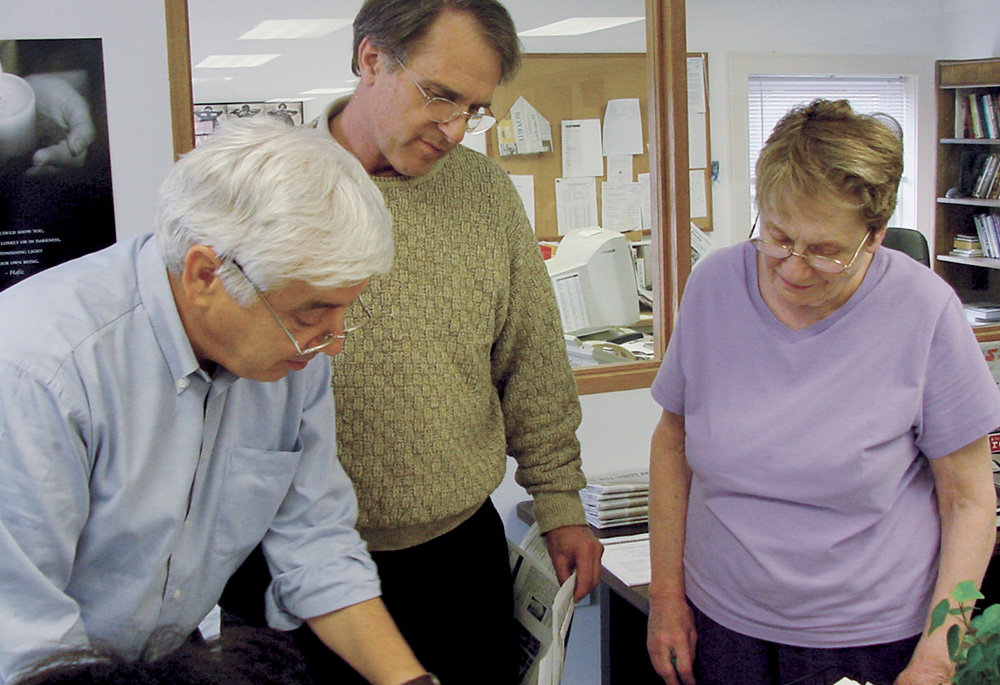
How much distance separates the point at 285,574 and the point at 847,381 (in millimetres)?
850

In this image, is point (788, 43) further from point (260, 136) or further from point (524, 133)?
point (260, 136)

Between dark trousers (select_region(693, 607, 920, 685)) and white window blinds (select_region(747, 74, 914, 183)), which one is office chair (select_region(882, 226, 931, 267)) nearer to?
white window blinds (select_region(747, 74, 914, 183))

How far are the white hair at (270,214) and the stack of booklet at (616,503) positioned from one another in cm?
140

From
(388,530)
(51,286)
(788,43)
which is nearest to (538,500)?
(388,530)

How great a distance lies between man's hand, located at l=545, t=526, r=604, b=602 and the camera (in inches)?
63.5

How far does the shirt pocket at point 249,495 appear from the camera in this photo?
1145 millimetres

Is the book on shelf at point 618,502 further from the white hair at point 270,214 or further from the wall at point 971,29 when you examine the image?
the wall at point 971,29

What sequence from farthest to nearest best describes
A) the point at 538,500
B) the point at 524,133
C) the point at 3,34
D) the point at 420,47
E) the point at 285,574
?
the point at 524,133, the point at 3,34, the point at 538,500, the point at 420,47, the point at 285,574

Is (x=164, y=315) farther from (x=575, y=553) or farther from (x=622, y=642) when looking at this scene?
(x=622, y=642)

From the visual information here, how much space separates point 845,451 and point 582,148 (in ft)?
6.25

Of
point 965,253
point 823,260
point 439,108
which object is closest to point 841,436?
point 823,260

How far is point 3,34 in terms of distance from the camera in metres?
1.97

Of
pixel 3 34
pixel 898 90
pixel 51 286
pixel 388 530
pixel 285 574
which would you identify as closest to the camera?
pixel 51 286

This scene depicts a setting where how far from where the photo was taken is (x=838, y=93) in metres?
3.47
